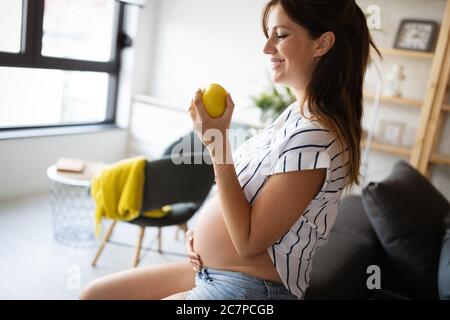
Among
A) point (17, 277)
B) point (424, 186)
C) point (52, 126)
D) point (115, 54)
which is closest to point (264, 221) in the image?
point (424, 186)

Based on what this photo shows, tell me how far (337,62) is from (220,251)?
451mm

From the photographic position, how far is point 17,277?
1.85 m

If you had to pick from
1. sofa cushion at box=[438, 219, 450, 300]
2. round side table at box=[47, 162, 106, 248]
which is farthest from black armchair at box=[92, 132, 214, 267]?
sofa cushion at box=[438, 219, 450, 300]

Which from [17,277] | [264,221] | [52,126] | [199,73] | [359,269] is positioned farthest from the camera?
[199,73]

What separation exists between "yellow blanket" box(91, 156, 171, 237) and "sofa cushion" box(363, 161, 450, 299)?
97 centimetres

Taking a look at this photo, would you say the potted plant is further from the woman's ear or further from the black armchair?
the woman's ear

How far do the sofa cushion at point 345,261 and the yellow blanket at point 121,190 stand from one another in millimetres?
867

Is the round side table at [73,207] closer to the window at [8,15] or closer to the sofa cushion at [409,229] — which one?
the window at [8,15]

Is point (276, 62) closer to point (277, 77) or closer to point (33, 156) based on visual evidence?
point (277, 77)

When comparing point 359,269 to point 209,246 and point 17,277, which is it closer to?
point 209,246

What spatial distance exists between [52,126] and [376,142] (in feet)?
7.52

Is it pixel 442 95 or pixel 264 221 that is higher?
pixel 442 95

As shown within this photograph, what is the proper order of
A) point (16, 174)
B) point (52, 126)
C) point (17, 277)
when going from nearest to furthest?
point (17, 277)
point (16, 174)
point (52, 126)

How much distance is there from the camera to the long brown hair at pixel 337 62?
767mm
